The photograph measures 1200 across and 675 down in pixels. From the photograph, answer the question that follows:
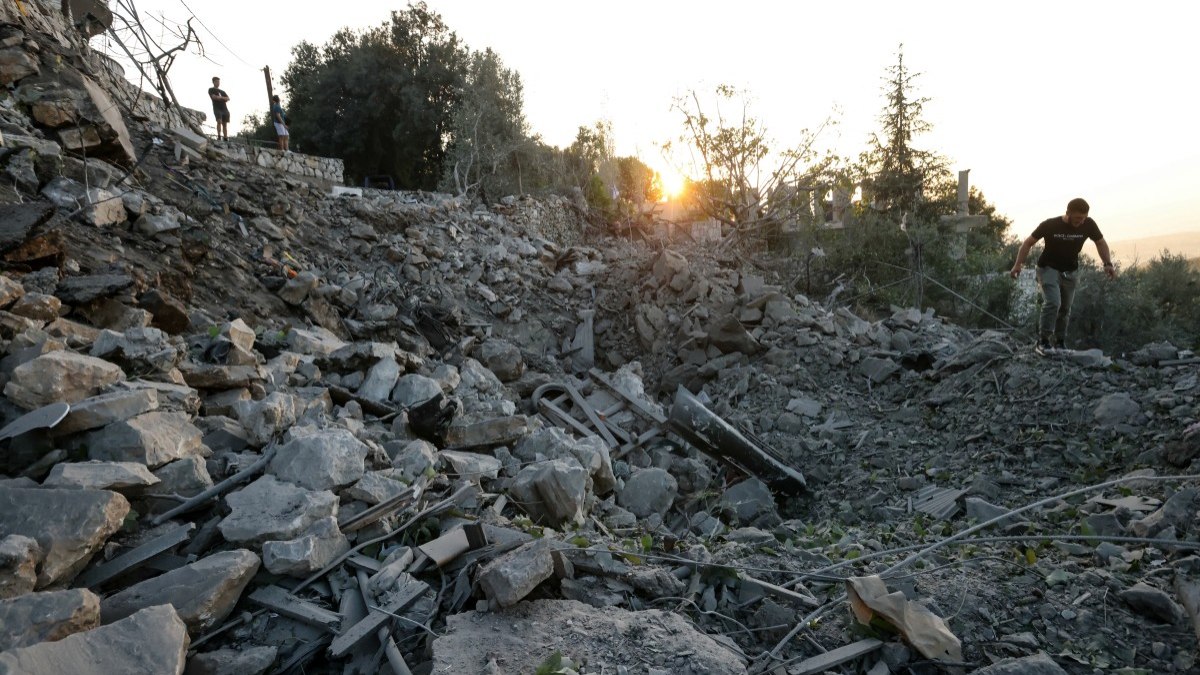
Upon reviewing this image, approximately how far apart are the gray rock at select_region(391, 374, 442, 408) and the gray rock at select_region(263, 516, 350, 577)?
6.81ft

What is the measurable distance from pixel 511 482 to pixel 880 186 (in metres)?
16.9

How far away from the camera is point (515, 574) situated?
2.08 metres

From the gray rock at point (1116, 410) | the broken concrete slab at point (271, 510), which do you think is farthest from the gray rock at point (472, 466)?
the gray rock at point (1116, 410)

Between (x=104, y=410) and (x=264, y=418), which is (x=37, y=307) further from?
(x=264, y=418)

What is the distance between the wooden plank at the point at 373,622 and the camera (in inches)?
77.0

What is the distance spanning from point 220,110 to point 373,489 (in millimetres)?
11934

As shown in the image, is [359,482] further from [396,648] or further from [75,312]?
[75,312]

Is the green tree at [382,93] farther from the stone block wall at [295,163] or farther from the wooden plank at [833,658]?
the wooden plank at [833,658]

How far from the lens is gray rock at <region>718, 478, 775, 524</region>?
447cm

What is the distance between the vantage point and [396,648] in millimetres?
1968

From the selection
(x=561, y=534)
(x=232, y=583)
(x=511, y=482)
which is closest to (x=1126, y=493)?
(x=561, y=534)

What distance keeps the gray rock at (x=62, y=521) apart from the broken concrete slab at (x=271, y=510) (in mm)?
363

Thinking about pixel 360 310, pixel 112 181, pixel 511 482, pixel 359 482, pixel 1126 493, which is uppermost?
pixel 112 181

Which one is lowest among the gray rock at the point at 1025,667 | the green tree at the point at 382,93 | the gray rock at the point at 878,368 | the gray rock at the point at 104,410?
the gray rock at the point at 1025,667
